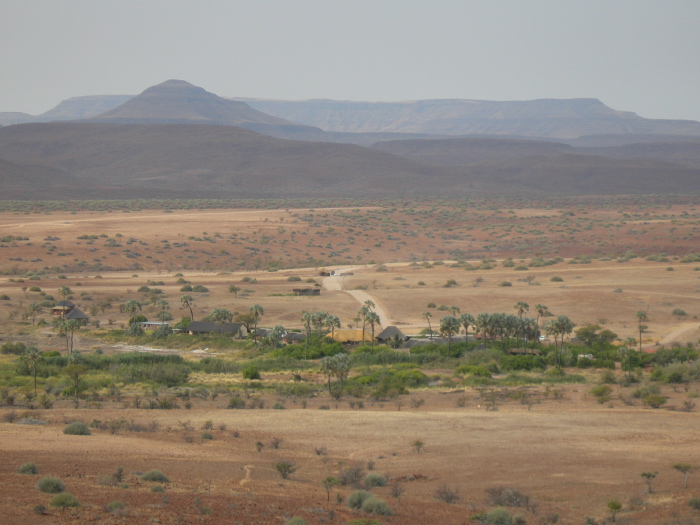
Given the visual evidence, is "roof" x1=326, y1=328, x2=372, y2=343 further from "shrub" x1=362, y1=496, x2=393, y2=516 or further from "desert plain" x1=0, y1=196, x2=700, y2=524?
"shrub" x1=362, y1=496, x2=393, y2=516

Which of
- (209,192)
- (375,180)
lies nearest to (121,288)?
(209,192)

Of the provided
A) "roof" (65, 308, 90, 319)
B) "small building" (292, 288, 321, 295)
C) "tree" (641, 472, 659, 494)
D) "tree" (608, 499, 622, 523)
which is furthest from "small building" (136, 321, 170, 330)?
"tree" (608, 499, 622, 523)

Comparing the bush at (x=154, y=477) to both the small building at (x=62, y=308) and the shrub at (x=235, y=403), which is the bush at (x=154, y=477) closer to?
the shrub at (x=235, y=403)

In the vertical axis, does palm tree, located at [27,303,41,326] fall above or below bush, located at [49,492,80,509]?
below

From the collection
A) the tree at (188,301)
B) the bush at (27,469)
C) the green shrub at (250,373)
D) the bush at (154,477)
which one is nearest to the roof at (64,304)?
the tree at (188,301)

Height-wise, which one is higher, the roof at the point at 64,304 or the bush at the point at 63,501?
the bush at the point at 63,501

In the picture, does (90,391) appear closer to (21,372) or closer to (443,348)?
(21,372)
